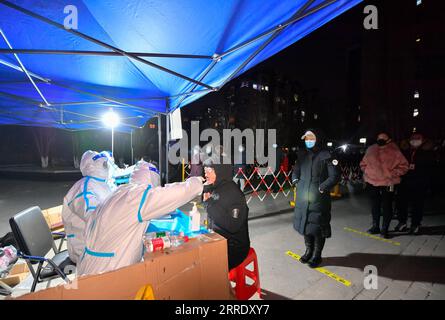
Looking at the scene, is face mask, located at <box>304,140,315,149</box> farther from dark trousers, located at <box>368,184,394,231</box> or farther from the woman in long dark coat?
dark trousers, located at <box>368,184,394,231</box>

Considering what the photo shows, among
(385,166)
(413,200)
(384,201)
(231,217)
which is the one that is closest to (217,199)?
(231,217)

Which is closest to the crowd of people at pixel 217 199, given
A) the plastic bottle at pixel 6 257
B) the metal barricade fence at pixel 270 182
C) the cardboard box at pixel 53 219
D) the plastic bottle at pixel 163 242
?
the plastic bottle at pixel 163 242

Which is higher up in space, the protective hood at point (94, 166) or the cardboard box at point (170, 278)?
the protective hood at point (94, 166)

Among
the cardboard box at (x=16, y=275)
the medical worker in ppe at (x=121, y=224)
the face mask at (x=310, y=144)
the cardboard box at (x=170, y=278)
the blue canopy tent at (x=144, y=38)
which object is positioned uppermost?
the blue canopy tent at (x=144, y=38)

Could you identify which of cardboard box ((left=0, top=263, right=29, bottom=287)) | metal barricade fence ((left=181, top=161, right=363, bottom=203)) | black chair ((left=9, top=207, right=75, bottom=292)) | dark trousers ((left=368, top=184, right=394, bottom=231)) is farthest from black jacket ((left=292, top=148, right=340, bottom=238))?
metal barricade fence ((left=181, top=161, right=363, bottom=203))

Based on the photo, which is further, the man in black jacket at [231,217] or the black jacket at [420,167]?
the black jacket at [420,167]

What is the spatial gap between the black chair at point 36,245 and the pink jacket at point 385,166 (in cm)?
554

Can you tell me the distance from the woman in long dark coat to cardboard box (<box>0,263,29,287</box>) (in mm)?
4403

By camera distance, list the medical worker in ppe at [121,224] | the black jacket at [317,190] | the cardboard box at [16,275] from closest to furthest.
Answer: the medical worker in ppe at [121,224], the cardboard box at [16,275], the black jacket at [317,190]

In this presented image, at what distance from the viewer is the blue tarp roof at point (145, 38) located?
199cm

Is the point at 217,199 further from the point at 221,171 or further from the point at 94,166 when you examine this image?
the point at 94,166

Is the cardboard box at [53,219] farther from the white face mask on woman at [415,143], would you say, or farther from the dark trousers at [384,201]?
the white face mask on woman at [415,143]

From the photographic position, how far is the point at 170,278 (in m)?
1.82
